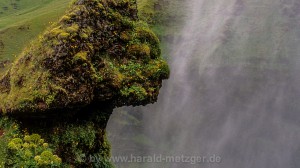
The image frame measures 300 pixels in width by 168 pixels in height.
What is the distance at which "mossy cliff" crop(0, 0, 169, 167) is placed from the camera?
876 inches

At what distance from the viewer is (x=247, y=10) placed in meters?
74.4

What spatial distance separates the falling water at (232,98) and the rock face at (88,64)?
117 ft

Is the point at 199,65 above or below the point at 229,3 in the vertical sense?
below

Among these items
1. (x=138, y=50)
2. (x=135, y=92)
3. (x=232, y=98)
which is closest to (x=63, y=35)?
(x=135, y=92)

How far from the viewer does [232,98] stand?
68062 mm

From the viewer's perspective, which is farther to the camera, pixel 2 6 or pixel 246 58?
pixel 2 6

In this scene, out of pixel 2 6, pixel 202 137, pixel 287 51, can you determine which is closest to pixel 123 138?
pixel 202 137

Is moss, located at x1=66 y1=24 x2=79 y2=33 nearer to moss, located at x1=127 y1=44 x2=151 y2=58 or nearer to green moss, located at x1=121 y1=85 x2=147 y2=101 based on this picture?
green moss, located at x1=121 y1=85 x2=147 y2=101

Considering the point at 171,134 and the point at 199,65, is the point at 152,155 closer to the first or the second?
the point at 171,134

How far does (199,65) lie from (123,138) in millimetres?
19040

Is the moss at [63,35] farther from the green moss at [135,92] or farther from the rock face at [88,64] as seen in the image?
the green moss at [135,92]

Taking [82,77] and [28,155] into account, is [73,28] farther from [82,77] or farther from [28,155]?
[28,155]

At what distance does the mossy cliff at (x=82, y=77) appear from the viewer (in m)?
22.2

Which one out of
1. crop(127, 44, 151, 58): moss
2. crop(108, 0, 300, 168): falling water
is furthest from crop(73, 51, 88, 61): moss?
crop(108, 0, 300, 168): falling water
